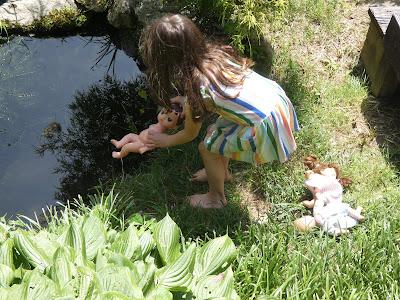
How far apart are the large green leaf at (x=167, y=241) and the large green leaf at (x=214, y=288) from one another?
0.19 m

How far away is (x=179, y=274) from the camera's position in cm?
214

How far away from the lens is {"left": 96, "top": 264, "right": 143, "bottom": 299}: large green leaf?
74.5 inches

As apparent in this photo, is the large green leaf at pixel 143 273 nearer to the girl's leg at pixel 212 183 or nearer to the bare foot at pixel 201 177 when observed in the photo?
the girl's leg at pixel 212 183

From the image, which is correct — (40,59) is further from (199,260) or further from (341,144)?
(199,260)

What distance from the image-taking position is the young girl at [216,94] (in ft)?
8.52

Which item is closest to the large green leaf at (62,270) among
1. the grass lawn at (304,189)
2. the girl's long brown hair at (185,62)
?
the grass lawn at (304,189)

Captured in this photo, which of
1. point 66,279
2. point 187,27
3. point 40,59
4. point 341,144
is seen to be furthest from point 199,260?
point 40,59

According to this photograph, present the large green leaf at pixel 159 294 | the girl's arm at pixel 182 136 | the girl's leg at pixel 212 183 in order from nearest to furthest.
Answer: the large green leaf at pixel 159 294
the girl's arm at pixel 182 136
the girl's leg at pixel 212 183

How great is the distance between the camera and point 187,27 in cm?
257

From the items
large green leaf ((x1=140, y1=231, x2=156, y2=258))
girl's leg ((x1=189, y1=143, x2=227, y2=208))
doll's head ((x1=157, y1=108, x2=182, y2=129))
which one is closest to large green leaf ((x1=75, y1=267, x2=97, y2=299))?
large green leaf ((x1=140, y1=231, x2=156, y2=258))

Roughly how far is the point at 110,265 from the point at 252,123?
3.91 feet

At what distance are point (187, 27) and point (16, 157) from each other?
200 centimetres

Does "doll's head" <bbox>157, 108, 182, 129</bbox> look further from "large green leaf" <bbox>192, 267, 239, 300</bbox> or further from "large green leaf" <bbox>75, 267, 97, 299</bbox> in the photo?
"large green leaf" <bbox>75, 267, 97, 299</bbox>

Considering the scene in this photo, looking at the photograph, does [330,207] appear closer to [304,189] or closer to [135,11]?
[304,189]
